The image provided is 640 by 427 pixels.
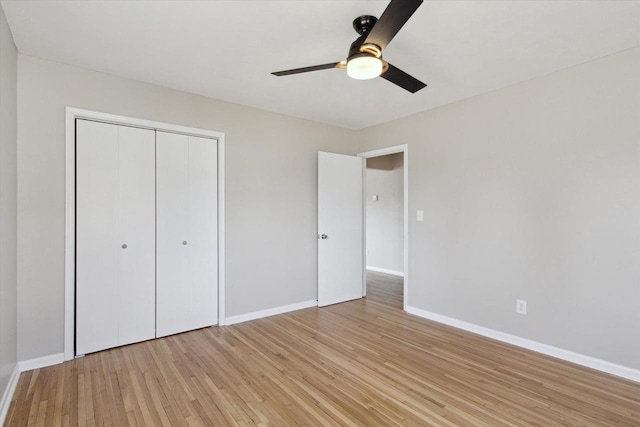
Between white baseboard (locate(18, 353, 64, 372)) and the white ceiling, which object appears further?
white baseboard (locate(18, 353, 64, 372))

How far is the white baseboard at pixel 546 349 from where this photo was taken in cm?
239

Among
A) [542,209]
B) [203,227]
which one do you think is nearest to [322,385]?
[203,227]

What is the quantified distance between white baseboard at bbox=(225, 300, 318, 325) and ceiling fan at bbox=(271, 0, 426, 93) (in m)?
2.77

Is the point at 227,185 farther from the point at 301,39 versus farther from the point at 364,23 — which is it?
the point at 364,23

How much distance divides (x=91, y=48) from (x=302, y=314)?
330 centimetres

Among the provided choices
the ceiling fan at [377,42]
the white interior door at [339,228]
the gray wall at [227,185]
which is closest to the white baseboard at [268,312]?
the gray wall at [227,185]

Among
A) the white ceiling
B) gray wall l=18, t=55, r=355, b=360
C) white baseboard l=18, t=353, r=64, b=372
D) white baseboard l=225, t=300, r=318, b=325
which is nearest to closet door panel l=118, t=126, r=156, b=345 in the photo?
gray wall l=18, t=55, r=355, b=360

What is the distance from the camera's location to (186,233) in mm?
3291

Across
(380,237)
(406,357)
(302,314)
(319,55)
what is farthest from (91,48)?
(380,237)

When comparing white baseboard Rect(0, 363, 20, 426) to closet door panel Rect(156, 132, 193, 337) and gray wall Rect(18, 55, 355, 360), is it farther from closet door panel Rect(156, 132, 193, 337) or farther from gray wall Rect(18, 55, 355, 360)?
closet door panel Rect(156, 132, 193, 337)

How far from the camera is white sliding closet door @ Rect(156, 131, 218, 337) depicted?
3146mm

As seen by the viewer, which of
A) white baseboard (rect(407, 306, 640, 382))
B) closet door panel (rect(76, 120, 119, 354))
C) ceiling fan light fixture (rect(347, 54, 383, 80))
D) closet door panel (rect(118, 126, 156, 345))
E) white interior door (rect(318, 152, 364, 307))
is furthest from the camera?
white interior door (rect(318, 152, 364, 307))

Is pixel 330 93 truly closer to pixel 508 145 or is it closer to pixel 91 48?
pixel 508 145

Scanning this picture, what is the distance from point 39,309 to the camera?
253 centimetres
